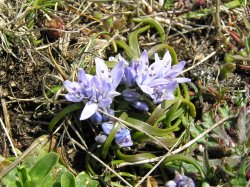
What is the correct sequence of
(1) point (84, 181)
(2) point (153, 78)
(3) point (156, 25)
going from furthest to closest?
(3) point (156, 25), (2) point (153, 78), (1) point (84, 181)

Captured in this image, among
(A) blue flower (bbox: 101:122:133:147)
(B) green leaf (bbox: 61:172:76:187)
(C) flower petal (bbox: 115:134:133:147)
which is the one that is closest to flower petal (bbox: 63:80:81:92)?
(A) blue flower (bbox: 101:122:133:147)

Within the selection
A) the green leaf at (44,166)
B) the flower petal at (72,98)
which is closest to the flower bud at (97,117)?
the flower petal at (72,98)

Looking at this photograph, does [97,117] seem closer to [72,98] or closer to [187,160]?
[72,98]

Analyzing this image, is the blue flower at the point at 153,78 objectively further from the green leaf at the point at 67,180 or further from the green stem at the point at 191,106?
the green leaf at the point at 67,180

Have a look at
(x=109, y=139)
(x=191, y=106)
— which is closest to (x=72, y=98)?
(x=109, y=139)

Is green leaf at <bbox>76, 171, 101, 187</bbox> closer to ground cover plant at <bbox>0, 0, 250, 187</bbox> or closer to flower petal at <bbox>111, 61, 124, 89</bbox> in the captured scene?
ground cover plant at <bbox>0, 0, 250, 187</bbox>

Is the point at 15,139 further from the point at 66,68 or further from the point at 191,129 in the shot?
the point at 191,129
